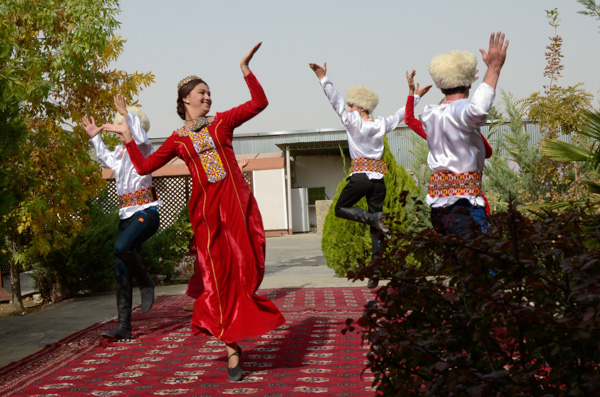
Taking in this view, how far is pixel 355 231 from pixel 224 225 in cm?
484

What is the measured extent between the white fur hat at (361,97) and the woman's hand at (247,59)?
338 cm

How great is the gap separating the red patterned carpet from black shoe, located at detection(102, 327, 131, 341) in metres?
0.05

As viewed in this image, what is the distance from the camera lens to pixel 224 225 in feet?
15.1

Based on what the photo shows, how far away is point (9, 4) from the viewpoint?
7672 mm

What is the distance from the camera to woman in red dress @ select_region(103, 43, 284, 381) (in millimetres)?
4488

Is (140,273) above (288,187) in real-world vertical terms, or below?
below

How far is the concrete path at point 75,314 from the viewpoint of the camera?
234 inches

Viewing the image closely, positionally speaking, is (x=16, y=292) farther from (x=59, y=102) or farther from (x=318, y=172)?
(x=318, y=172)

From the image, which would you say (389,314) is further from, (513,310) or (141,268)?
(141,268)

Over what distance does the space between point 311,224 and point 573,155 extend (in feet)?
74.9

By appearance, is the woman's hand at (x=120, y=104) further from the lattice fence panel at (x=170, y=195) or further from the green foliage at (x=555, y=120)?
the lattice fence panel at (x=170, y=195)

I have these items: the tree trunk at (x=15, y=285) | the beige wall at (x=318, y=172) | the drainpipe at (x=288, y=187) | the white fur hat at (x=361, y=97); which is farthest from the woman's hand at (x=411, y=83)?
the beige wall at (x=318, y=172)

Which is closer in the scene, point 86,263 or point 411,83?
point 411,83

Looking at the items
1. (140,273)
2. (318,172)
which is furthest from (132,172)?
(318,172)
